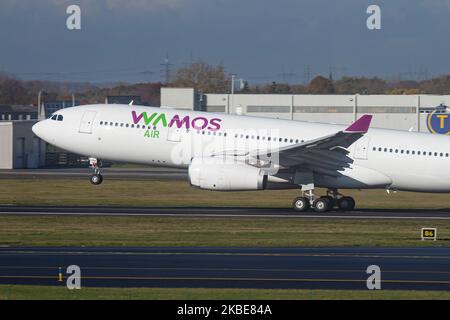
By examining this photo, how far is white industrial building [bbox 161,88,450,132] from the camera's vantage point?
284 feet

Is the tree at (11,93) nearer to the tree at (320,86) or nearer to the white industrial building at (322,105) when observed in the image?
the tree at (320,86)

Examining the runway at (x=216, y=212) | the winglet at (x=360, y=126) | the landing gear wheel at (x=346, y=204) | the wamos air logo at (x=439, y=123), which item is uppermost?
the wamos air logo at (x=439, y=123)

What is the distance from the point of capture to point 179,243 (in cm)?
2855

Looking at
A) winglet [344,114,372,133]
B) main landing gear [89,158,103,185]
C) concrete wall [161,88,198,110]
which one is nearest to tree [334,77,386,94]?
concrete wall [161,88,198,110]

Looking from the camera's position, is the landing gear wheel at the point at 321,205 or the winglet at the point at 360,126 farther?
the landing gear wheel at the point at 321,205

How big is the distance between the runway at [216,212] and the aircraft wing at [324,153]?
6.54ft

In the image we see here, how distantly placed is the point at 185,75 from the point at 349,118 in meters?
58.4

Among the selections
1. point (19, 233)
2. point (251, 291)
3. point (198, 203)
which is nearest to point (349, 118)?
point (198, 203)

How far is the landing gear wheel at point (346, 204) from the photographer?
41.1m

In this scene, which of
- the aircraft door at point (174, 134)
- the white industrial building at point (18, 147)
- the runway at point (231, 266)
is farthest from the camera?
the white industrial building at point (18, 147)

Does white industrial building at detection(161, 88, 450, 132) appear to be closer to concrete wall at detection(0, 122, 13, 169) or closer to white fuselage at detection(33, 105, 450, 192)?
concrete wall at detection(0, 122, 13, 169)

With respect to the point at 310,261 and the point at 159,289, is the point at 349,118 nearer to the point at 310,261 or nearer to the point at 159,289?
the point at 310,261

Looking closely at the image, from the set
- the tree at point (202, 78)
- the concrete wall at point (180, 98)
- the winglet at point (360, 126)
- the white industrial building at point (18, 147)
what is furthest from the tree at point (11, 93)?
the winglet at point (360, 126)

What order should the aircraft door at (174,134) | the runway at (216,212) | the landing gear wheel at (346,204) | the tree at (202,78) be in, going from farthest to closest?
1. the tree at (202,78)
2. the landing gear wheel at (346,204)
3. the aircraft door at (174,134)
4. the runway at (216,212)
